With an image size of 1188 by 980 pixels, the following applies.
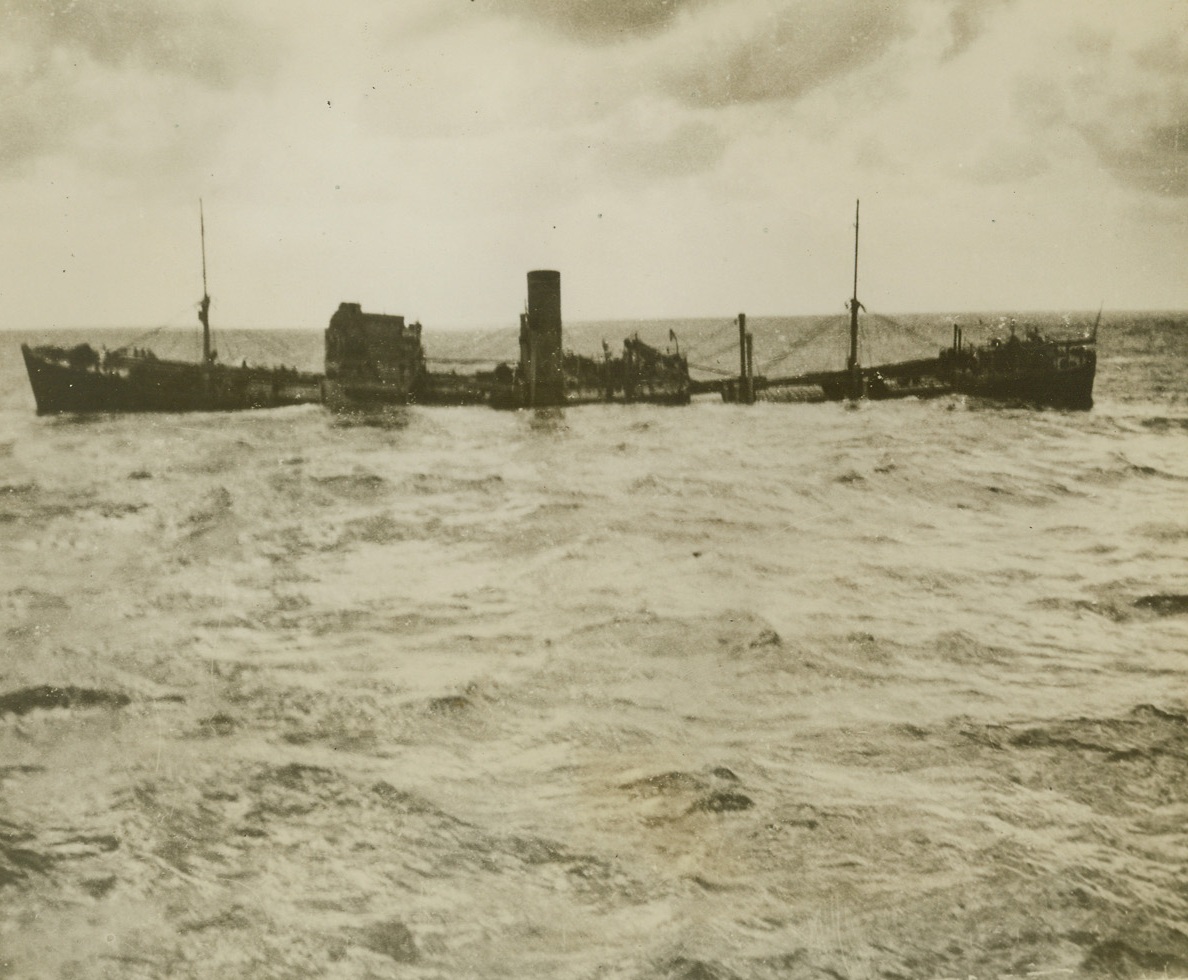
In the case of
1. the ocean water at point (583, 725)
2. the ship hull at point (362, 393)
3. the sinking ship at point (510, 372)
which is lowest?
the ocean water at point (583, 725)

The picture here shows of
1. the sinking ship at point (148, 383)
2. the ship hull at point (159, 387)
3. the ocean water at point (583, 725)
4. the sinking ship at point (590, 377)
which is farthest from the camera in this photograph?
the sinking ship at point (590, 377)

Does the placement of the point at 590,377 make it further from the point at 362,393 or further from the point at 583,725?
the point at 583,725

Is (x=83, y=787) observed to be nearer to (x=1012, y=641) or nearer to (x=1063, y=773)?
(x=1063, y=773)

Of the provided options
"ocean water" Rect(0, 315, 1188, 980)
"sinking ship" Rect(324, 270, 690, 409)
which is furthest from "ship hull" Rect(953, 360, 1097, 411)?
"ocean water" Rect(0, 315, 1188, 980)

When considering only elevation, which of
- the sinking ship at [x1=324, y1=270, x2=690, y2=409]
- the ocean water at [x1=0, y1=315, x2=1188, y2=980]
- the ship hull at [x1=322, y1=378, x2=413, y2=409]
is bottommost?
the ocean water at [x1=0, y1=315, x2=1188, y2=980]

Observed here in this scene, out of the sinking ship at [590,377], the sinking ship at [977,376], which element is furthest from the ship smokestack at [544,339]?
the sinking ship at [977,376]

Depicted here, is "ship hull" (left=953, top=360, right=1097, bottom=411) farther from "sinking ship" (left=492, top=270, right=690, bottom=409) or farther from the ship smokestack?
the ship smokestack

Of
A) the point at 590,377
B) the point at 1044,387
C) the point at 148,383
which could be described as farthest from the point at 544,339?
the point at 1044,387

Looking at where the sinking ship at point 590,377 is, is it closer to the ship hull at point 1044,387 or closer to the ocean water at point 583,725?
the ocean water at point 583,725
